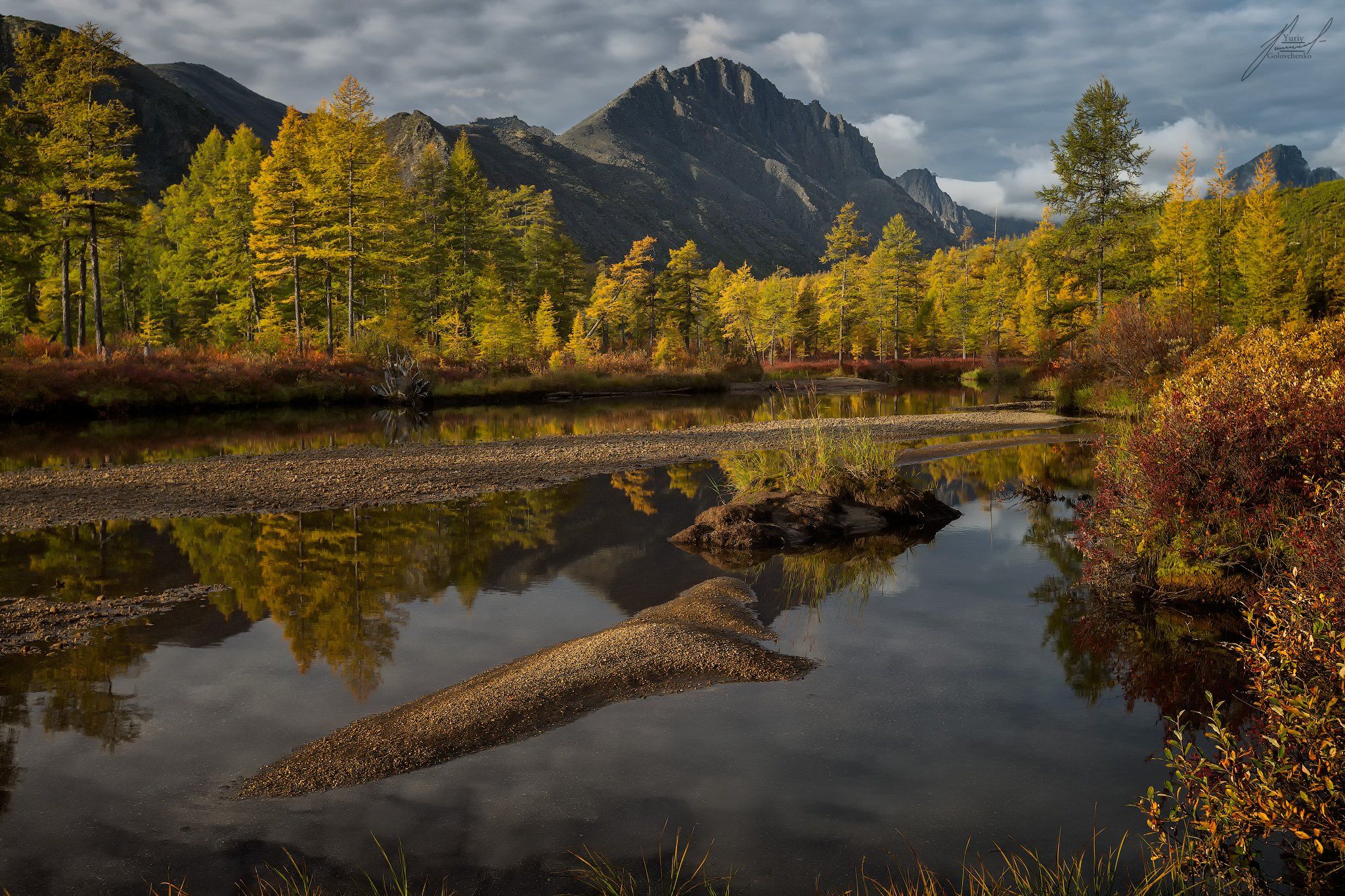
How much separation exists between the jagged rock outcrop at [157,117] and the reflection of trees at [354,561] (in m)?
179

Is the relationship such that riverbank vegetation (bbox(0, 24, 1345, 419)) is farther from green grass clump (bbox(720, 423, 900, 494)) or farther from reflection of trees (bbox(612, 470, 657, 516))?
reflection of trees (bbox(612, 470, 657, 516))

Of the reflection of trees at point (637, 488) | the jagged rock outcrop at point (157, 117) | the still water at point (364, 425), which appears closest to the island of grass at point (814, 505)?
the still water at point (364, 425)

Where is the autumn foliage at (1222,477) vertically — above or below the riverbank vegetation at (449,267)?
below

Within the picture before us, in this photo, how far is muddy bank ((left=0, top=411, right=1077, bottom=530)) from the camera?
15766 mm

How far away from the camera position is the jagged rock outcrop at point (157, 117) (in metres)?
166

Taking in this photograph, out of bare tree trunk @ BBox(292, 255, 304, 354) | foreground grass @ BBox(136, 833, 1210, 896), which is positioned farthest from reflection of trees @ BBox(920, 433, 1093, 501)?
bare tree trunk @ BBox(292, 255, 304, 354)

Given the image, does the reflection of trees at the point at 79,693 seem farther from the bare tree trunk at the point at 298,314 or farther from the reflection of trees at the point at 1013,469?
the bare tree trunk at the point at 298,314

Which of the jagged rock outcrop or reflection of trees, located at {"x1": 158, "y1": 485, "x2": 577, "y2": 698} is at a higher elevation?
the jagged rock outcrop

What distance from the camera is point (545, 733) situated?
267 inches

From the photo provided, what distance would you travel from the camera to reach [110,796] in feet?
19.0

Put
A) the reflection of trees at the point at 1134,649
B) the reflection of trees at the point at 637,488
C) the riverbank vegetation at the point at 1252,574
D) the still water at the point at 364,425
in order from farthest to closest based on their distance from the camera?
1. the still water at the point at 364,425
2. the reflection of trees at the point at 637,488
3. the reflection of trees at the point at 1134,649
4. the riverbank vegetation at the point at 1252,574

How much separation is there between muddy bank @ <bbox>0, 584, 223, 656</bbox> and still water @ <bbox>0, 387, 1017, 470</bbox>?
37.8ft

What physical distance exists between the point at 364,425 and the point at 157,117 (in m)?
193

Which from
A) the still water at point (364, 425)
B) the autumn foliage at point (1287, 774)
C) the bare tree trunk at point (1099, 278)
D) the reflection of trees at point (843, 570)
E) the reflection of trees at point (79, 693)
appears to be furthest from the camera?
the bare tree trunk at point (1099, 278)
